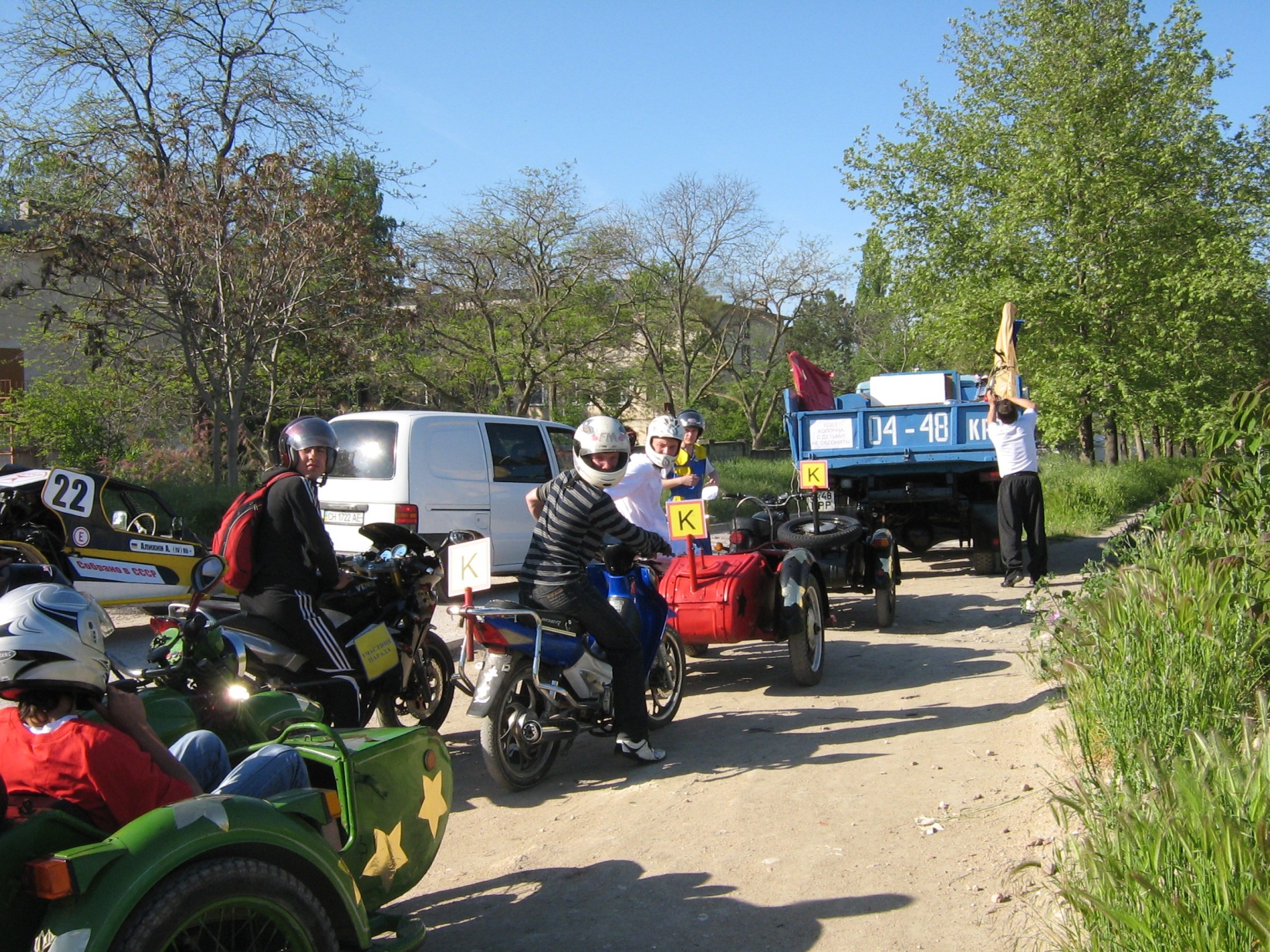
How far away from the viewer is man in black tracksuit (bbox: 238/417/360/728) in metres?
5.41

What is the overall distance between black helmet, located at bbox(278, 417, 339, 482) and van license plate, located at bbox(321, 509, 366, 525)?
5.29m

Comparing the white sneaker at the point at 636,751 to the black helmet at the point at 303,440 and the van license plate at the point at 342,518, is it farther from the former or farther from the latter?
the van license plate at the point at 342,518

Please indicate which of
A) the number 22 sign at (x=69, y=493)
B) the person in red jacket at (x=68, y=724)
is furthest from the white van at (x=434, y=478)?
the person in red jacket at (x=68, y=724)

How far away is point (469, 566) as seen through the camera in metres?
5.70

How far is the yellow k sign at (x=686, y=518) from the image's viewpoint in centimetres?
718

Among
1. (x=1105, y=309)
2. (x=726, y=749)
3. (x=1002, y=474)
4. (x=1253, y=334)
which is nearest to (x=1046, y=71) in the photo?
(x=1105, y=309)

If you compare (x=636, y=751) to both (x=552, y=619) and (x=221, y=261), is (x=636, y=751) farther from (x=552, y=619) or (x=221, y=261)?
(x=221, y=261)

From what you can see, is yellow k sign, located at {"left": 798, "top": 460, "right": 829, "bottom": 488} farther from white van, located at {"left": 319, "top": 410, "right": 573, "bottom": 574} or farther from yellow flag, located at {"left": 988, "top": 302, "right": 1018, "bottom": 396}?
white van, located at {"left": 319, "top": 410, "right": 573, "bottom": 574}

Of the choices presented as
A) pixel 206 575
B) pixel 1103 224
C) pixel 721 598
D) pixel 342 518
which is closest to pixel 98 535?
pixel 342 518

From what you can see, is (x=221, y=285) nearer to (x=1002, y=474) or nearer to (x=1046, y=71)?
(x=1002, y=474)

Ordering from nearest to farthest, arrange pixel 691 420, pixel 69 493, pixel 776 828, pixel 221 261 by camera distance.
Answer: pixel 776 828 < pixel 69 493 < pixel 691 420 < pixel 221 261

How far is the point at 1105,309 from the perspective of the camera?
21.8m

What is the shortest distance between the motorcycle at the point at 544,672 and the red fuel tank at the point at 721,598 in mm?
779

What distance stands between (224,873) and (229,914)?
0.38ft
